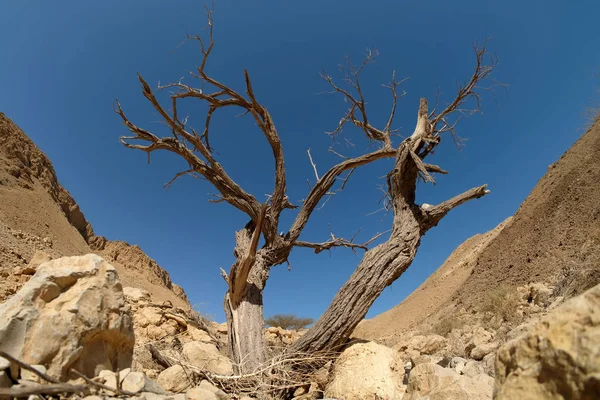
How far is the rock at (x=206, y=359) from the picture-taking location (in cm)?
439

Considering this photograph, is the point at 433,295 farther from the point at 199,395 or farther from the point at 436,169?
the point at 199,395

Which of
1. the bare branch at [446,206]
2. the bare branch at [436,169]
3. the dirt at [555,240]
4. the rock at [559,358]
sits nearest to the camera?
the rock at [559,358]

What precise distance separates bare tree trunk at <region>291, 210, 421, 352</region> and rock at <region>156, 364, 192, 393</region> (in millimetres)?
1743

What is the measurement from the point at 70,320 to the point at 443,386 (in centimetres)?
239

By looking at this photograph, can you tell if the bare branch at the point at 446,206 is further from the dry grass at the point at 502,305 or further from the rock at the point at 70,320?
the rock at the point at 70,320

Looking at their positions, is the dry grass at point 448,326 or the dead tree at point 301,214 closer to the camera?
the dead tree at point 301,214

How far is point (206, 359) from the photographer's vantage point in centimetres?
454

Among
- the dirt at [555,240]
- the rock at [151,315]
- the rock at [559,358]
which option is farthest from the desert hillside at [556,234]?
the rock at [151,315]

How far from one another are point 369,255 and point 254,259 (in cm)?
185

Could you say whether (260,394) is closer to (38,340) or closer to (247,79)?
(38,340)

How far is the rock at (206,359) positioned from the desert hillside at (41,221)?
6.39 metres

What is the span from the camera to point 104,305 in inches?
93.7

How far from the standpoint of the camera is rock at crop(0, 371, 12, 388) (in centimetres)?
153

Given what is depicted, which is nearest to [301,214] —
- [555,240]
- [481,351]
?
[481,351]
